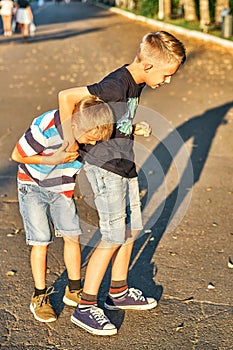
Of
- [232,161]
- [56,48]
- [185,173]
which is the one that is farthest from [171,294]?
[56,48]

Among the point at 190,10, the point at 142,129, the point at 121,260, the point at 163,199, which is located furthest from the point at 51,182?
the point at 190,10

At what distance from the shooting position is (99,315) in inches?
149

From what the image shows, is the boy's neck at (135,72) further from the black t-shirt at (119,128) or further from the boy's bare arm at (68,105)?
the boy's bare arm at (68,105)

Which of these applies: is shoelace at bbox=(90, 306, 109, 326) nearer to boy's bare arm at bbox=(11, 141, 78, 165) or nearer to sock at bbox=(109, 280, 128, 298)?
sock at bbox=(109, 280, 128, 298)

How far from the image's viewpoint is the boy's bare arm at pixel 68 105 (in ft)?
11.2

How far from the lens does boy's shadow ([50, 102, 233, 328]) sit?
4.32 m

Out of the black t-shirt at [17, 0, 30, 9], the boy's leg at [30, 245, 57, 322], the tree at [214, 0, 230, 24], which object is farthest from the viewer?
the tree at [214, 0, 230, 24]

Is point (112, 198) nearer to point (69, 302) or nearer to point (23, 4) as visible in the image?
point (69, 302)

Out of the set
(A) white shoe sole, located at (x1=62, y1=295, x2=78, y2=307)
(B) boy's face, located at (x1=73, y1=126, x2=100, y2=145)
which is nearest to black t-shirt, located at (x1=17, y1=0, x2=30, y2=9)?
(A) white shoe sole, located at (x1=62, y1=295, x2=78, y2=307)

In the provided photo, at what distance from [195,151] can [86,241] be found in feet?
9.59

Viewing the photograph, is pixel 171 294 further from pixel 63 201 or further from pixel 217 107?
pixel 217 107

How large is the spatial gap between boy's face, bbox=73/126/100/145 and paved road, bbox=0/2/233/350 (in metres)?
1.16

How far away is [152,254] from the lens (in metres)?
4.85

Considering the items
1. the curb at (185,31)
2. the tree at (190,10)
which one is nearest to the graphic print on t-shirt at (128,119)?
the curb at (185,31)
